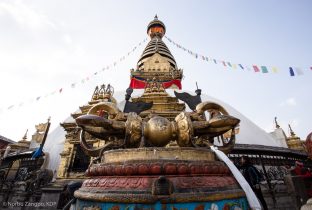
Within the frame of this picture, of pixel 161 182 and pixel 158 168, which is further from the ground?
pixel 158 168

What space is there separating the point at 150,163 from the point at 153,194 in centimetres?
28

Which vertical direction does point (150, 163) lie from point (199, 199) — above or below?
above

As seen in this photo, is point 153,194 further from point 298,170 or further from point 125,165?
point 298,170

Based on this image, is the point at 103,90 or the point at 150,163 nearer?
the point at 150,163

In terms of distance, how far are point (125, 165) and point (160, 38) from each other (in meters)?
27.7

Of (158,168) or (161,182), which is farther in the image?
(158,168)

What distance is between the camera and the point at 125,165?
1.68 meters

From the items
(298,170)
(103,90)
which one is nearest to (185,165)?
(298,170)

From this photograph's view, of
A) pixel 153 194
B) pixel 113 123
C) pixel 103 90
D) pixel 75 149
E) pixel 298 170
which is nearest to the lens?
pixel 153 194

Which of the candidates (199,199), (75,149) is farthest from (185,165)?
(75,149)

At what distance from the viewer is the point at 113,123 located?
6.63 feet

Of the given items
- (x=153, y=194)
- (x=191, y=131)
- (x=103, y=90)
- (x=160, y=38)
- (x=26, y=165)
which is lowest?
(x=153, y=194)

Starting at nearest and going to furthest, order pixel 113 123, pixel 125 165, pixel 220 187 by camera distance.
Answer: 1. pixel 220 187
2. pixel 125 165
3. pixel 113 123

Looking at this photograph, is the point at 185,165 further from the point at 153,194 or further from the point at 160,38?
the point at 160,38
